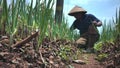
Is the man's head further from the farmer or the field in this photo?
the field

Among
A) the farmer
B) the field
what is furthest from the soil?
the farmer

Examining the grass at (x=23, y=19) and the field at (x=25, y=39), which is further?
the grass at (x=23, y=19)

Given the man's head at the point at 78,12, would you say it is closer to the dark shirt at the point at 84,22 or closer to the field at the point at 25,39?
the dark shirt at the point at 84,22

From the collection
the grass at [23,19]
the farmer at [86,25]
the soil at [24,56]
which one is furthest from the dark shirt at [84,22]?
the soil at [24,56]

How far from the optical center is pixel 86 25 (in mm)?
5820

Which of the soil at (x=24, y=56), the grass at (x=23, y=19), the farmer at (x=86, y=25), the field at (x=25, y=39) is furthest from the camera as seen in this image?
the farmer at (x=86, y=25)

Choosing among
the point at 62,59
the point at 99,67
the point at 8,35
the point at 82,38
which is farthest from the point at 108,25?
the point at 8,35

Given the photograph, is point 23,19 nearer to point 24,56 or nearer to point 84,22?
point 24,56

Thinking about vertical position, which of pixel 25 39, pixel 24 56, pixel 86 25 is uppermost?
pixel 25 39

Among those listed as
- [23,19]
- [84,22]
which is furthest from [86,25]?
[23,19]

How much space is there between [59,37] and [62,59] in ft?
3.38

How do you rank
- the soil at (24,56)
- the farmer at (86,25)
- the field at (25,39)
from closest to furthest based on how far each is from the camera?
the soil at (24,56) < the field at (25,39) < the farmer at (86,25)

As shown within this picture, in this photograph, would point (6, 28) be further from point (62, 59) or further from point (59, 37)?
point (59, 37)

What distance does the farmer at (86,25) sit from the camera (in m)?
5.74
